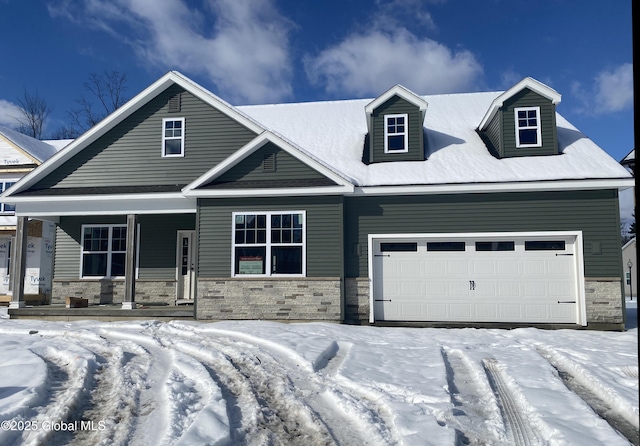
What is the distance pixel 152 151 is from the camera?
43.0 feet

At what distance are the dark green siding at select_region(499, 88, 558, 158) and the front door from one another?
30.5 ft

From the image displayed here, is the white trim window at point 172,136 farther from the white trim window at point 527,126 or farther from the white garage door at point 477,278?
the white trim window at point 527,126

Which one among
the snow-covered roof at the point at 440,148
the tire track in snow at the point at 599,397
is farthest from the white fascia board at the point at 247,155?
the tire track in snow at the point at 599,397

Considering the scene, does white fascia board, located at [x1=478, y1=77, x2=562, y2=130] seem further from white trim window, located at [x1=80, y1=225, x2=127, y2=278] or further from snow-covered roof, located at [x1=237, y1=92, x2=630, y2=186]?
white trim window, located at [x1=80, y1=225, x2=127, y2=278]

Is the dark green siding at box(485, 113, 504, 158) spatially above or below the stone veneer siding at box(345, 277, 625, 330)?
above

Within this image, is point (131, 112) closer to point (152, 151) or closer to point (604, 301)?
point (152, 151)

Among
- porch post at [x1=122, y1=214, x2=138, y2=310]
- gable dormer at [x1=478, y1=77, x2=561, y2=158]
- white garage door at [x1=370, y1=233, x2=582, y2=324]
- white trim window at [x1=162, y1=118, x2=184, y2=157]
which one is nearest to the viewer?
white garage door at [x1=370, y1=233, x2=582, y2=324]

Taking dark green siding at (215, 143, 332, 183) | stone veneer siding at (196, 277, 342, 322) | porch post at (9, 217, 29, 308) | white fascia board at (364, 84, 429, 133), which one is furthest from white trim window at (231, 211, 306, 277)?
porch post at (9, 217, 29, 308)

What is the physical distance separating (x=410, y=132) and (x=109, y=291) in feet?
32.8

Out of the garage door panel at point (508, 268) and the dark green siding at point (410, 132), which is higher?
the dark green siding at point (410, 132)

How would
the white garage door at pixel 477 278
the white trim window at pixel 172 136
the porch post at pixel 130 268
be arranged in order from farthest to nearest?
the white trim window at pixel 172 136
the porch post at pixel 130 268
the white garage door at pixel 477 278

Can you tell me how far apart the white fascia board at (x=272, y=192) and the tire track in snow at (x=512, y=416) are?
5664 millimetres

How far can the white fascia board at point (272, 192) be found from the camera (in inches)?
442

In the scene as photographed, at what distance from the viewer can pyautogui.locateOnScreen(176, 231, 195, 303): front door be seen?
13.8 meters
